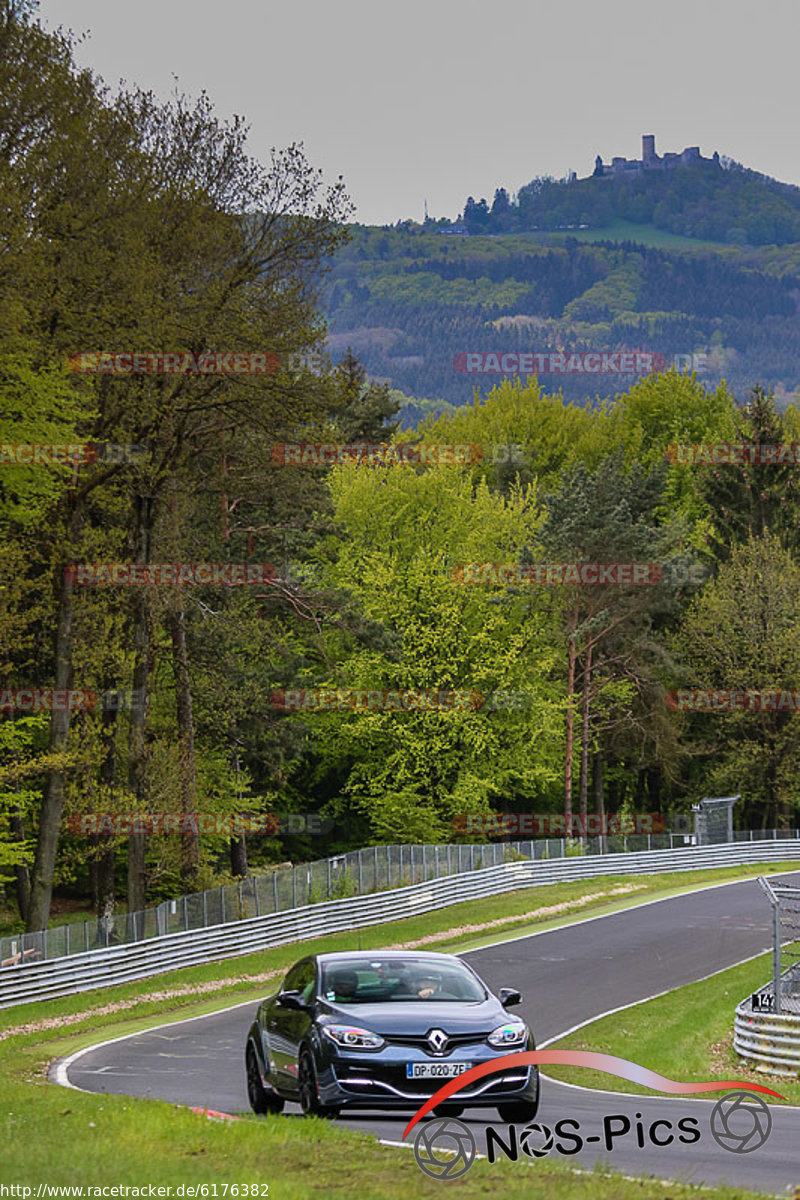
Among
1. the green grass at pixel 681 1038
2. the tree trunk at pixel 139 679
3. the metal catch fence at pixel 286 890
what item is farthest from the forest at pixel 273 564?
the green grass at pixel 681 1038

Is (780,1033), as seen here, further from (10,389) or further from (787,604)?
(787,604)

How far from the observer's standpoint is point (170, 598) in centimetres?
3428

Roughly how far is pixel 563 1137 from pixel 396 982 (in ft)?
6.17

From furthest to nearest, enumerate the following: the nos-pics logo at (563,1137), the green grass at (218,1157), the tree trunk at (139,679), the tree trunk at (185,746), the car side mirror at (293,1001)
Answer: the tree trunk at (185,746) < the tree trunk at (139,679) < the car side mirror at (293,1001) < the nos-pics logo at (563,1137) < the green grass at (218,1157)

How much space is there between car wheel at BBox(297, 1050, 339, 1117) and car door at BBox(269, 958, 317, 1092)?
231mm

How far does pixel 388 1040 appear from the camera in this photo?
37.5 ft

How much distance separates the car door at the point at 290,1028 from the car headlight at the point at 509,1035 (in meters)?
1.52

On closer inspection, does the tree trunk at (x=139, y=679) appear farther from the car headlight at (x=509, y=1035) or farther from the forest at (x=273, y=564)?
the car headlight at (x=509, y=1035)

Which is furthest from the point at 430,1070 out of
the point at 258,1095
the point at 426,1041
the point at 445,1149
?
the point at 258,1095

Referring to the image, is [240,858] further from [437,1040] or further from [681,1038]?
[437,1040]

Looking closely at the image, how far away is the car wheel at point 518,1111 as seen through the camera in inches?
456

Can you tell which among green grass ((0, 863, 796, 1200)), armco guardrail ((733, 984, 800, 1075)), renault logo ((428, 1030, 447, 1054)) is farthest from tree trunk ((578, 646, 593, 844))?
renault logo ((428, 1030, 447, 1054))

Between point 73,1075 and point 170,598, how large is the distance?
16830 millimetres

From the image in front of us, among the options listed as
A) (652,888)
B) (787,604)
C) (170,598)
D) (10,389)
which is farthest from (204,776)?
(787,604)
